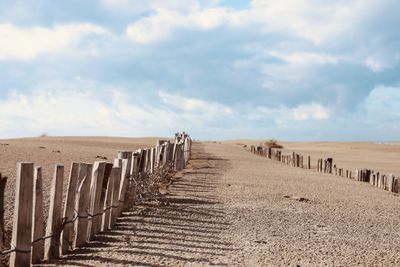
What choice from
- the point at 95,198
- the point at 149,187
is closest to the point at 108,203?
the point at 95,198

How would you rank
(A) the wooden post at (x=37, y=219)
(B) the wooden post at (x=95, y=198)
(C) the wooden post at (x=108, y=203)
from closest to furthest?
1. (A) the wooden post at (x=37, y=219)
2. (B) the wooden post at (x=95, y=198)
3. (C) the wooden post at (x=108, y=203)

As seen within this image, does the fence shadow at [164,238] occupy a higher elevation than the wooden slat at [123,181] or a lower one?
lower

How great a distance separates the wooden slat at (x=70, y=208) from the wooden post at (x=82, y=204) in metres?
0.13

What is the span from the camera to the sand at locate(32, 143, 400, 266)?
24.5 ft

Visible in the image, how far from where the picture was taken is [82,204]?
8.05m

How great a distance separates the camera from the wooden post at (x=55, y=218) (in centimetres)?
718

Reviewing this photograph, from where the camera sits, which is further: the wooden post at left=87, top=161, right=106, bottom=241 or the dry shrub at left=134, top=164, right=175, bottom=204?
the dry shrub at left=134, top=164, right=175, bottom=204

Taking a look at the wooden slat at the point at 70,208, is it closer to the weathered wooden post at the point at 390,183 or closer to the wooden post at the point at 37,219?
the wooden post at the point at 37,219

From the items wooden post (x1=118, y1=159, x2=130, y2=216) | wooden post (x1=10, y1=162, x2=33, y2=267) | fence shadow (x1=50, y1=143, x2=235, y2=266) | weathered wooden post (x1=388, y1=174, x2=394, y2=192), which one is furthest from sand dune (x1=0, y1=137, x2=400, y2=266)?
weathered wooden post (x1=388, y1=174, x2=394, y2=192)

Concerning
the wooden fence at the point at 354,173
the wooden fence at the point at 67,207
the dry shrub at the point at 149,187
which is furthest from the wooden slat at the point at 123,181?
the wooden fence at the point at 354,173

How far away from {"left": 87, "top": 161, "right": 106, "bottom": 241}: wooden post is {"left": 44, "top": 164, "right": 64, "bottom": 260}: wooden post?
1.02 m

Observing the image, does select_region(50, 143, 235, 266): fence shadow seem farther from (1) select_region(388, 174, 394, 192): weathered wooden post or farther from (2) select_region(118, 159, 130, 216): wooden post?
(1) select_region(388, 174, 394, 192): weathered wooden post

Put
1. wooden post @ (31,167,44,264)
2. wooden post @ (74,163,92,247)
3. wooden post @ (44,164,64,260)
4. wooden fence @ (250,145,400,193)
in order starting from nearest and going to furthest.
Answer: wooden post @ (31,167,44,264) < wooden post @ (44,164,64,260) < wooden post @ (74,163,92,247) < wooden fence @ (250,145,400,193)

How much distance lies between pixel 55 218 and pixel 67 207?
35 centimetres
